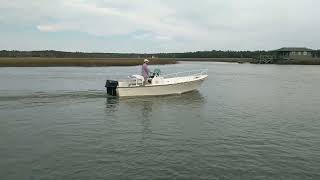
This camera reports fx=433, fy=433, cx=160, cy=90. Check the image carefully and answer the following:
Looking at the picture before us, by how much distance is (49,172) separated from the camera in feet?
41.7

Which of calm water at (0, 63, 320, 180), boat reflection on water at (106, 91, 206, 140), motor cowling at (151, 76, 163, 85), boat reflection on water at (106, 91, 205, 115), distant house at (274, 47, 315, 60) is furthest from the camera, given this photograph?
distant house at (274, 47, 315, 60)

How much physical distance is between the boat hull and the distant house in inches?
4188

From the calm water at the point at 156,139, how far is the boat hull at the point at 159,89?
1036mm

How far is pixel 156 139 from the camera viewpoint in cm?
1725

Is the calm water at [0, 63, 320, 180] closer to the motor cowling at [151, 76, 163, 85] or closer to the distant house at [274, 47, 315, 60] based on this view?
the motor cowling at [151, 76, 163, 85]

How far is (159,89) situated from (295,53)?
114757 millimetres

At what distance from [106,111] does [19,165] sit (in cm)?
1142

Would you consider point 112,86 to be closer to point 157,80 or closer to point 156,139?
point 157,80

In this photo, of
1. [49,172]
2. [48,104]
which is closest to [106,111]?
[48,104]

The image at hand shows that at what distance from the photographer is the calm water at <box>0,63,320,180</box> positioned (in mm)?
13023

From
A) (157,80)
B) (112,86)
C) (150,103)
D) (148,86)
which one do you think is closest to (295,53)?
(157,80)

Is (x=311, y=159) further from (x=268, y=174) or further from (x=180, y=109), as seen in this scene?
(x=180, y=109)

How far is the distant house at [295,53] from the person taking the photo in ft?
444

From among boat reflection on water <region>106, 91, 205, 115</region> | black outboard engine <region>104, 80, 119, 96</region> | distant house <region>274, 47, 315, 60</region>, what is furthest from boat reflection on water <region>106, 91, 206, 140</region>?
distant house <region>274, 47, 315, 60</region>
